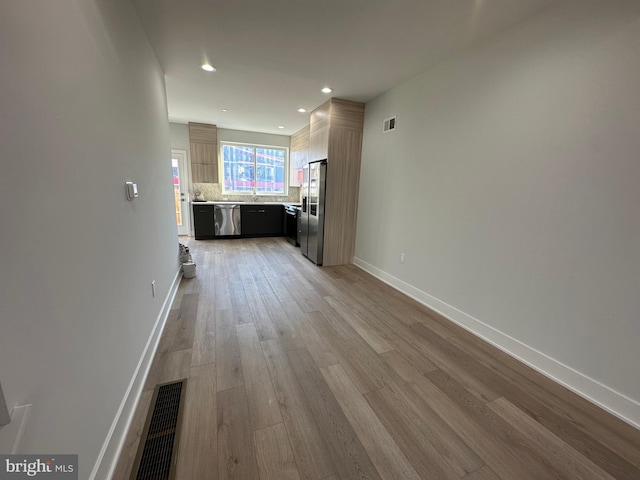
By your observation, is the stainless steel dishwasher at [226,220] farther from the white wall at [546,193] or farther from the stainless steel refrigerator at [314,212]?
the white wall at [546,193]

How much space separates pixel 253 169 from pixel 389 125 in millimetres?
4186

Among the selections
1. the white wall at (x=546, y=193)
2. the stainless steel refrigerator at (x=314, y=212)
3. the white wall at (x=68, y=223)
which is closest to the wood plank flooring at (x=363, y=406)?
the white wall at (x=546, y=193)

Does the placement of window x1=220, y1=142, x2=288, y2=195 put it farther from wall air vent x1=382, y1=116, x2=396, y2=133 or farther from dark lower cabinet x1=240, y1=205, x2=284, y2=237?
wall air vent x1=382, y1=116, x2=396, y2=133

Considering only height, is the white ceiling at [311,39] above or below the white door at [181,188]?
above

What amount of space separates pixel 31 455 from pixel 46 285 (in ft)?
1.56

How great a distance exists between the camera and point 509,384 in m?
1.83

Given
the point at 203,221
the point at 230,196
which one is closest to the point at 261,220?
the point at 230,196

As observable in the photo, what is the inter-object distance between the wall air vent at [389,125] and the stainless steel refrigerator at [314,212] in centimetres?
98

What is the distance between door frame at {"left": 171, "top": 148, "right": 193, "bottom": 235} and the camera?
596 centimetres

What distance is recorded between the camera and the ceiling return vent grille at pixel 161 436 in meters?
1.19

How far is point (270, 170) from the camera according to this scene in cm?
690

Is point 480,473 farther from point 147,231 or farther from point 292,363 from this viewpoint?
point 147,231

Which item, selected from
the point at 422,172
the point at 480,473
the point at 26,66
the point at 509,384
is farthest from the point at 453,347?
the point at 26,66

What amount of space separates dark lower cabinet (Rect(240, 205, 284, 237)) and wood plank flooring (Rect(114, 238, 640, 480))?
3.62m
